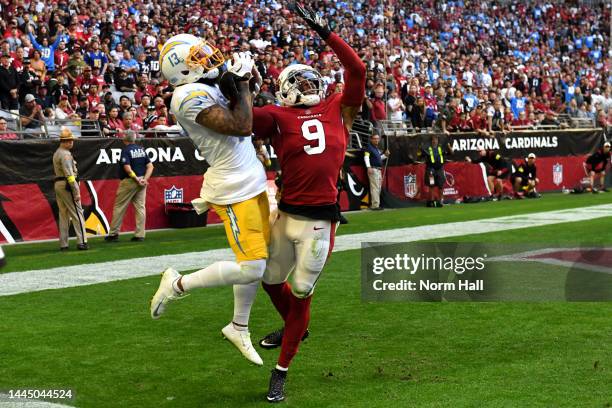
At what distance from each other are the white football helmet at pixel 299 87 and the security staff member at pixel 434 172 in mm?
16789

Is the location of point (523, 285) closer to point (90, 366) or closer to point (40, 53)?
point (90, 366)

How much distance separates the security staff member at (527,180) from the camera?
25328mm

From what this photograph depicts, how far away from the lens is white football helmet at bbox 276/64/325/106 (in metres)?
6.11

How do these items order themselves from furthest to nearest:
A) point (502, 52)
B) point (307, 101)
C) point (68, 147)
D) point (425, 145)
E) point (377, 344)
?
point (502, 52) → point (425, 145) → point (68, 147) → point (377, 344) → point (307, 101)

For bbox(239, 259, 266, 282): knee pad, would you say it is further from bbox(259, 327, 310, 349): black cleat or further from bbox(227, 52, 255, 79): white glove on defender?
bbox(259, 327, 310, 349): black cleat

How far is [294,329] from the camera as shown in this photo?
234 inches

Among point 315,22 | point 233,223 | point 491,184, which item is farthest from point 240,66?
point 491,184

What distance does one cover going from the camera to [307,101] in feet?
20.0

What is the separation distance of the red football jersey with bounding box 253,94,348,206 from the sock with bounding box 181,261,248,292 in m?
0.55

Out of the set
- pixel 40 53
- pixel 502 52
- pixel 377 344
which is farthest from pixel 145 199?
pixel 502 52

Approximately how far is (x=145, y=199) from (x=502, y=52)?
21.3 metres

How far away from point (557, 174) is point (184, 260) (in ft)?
57.5

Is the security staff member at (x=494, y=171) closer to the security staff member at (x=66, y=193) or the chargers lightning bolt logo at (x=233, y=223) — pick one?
the security staff member at (x=66, y=193)

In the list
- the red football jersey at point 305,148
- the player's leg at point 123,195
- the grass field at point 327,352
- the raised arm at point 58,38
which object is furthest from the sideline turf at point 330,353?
the raised arm at point 58,38
